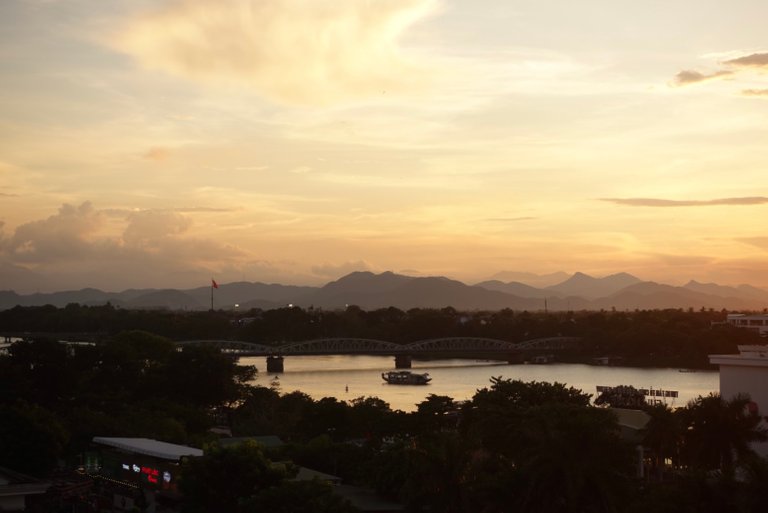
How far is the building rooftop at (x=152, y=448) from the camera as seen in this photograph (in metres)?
16.8

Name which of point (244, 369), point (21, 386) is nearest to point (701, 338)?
point (244, 369)

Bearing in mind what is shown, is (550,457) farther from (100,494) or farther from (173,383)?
(173,383)

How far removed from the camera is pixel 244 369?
33594mm

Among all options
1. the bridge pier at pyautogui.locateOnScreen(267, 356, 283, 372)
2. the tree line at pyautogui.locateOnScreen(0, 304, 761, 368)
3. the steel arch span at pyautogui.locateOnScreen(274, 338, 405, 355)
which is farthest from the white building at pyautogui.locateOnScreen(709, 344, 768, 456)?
the steel arch span at pyautogui.locateOnScreen(274, 338, 405, 355)

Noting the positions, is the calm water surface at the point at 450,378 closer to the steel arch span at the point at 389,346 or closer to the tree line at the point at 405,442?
the steel arch span at the point at 389,346

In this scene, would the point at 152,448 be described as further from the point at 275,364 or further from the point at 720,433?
the point at 275,364

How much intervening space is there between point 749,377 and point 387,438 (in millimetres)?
8020

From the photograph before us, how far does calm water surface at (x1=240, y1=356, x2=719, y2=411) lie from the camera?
153 feet

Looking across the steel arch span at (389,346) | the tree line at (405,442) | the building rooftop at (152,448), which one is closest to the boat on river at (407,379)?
the steel arch span at (389,346)

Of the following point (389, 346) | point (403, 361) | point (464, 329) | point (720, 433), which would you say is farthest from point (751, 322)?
point (720, 433)

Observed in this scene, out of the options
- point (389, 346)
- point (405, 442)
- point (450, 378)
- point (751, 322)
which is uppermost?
point (751, 322)

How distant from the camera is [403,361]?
66.8 metres

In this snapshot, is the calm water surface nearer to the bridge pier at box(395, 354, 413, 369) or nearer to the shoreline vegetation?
the bridge pier at box(395, 354, 413, 369)

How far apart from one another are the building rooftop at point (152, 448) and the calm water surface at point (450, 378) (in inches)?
872
